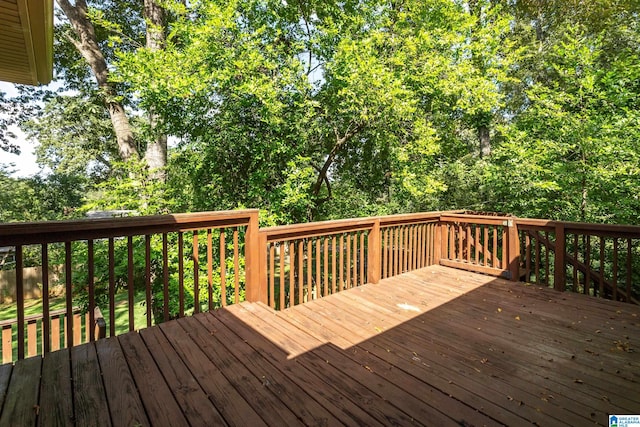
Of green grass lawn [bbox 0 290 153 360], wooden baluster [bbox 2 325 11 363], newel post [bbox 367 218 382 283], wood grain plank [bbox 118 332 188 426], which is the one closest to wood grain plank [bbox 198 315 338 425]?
wood grain plank [bbox 118 332 188 426]

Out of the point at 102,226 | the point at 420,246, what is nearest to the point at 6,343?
the point at 102,226

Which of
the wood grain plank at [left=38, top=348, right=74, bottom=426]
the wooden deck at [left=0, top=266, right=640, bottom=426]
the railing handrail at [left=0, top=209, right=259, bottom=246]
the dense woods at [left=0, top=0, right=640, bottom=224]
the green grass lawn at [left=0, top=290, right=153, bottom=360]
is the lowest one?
the green grass lawn at [left=0, top=290, right=153, bottom=360]

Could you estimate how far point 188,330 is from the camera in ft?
7.49

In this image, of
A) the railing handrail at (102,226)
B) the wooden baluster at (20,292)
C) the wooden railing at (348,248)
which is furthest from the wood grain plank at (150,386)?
the wooden railing at (348,248)

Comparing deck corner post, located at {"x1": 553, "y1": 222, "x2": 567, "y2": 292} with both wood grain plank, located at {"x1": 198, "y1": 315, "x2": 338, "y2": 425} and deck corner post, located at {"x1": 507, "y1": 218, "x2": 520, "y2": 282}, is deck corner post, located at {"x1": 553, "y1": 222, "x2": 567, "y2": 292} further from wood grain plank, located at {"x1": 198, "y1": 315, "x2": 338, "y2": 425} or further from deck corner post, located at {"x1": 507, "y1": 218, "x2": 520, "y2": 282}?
wood grain plank, located at {"x1": 198, "y1": 315, "x2": 338, "y2": 425}

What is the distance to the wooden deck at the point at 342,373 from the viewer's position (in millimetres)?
1465

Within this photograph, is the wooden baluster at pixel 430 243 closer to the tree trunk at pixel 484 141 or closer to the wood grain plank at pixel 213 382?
the wood grain plank at pixel 213 382

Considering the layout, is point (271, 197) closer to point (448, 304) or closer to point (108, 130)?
point (448, 304)

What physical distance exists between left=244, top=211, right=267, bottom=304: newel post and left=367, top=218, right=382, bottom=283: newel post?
1582 millimetres

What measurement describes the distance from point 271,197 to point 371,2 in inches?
194

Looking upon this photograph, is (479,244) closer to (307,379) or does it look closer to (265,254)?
(265,254)

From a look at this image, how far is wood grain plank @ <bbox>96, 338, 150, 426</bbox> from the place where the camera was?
4.54 ft

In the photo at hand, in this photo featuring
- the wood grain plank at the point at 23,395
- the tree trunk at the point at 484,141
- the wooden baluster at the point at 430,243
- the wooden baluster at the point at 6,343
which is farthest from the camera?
the tree trunk at the point at 484,141

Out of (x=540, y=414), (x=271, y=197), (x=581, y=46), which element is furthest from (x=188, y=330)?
(x=581, y=46)
